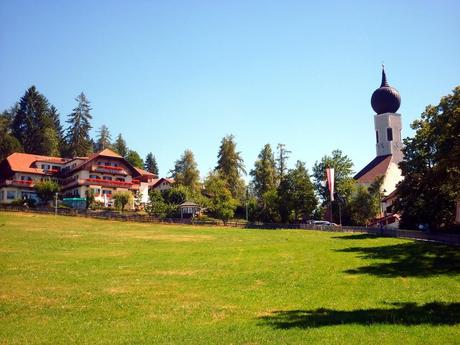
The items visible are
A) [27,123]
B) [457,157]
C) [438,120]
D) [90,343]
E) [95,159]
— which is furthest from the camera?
[27,123]

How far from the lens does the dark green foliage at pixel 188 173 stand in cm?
10094

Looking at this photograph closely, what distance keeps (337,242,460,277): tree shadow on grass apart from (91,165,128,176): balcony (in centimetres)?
5987

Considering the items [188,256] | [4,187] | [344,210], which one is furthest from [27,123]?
[188,256]

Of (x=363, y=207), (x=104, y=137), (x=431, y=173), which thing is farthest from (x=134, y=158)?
(x=431, y=173)

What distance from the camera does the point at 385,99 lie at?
111062mm

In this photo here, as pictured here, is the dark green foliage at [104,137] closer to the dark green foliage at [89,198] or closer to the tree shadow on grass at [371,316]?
the dark green foliage at [89,198]

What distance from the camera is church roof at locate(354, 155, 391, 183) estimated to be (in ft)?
317

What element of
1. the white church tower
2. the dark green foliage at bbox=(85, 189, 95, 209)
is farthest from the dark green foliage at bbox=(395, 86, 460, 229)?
the white church tower

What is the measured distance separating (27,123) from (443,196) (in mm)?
101985

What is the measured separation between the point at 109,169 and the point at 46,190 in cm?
1312

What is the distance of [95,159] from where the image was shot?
87.6 metres

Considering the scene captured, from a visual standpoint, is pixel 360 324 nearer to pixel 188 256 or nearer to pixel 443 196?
pixel 188 256

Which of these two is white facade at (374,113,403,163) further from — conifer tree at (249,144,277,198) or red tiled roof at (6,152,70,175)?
red tiled roof at (6,152,70,175)

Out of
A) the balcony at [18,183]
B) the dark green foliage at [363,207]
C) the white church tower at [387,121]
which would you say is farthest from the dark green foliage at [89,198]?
the white church tower at [387,121]
